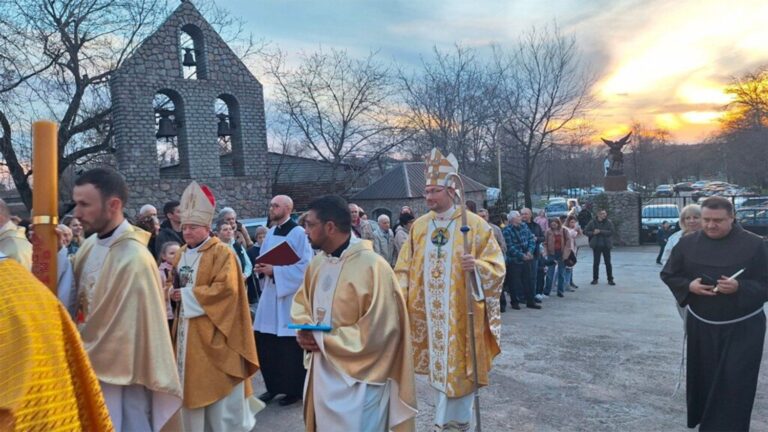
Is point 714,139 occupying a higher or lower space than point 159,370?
higher

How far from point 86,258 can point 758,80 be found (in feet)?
172

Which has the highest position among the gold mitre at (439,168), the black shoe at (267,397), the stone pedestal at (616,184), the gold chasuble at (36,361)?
the stone pedestal at (616,184)

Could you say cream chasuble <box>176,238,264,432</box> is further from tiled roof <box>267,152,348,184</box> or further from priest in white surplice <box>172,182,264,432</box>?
tiled roof <box>267,152,348,184</box>

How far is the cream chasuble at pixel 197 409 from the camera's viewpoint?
4.09m

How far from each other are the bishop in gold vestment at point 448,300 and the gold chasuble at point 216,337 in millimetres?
1322

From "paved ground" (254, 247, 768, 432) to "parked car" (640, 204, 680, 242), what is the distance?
36.5ft

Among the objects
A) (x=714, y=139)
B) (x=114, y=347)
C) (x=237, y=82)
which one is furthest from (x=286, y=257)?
(x=714, y=139)

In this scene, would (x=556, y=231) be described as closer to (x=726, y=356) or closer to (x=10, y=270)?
(x=726, y=356)

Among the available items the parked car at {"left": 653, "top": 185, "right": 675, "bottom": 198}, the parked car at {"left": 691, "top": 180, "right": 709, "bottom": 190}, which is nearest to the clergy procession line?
the parked car at {"left": 653, "top": 185, "right": 675, "bottom": 198}

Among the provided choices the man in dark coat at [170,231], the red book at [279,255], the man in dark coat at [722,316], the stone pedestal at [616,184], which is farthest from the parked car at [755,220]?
the red book at [279,255]

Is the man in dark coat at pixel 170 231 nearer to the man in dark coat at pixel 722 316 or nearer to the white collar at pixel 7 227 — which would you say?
the white collar at pixel 7 227

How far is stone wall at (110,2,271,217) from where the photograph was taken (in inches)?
606

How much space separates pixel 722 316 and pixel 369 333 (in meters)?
3.05

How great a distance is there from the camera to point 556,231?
11.6m
